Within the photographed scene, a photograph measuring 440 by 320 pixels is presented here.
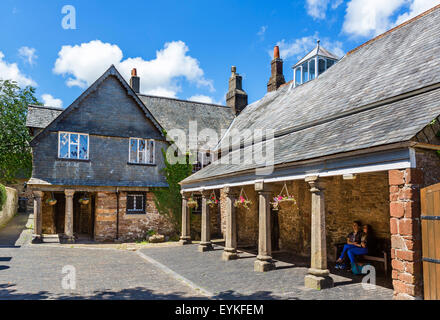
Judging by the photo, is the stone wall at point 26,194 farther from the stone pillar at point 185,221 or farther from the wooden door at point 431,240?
the wooden door at point 431,240

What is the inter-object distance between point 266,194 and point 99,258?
6941 millimetres

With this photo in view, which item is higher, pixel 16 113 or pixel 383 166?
pixel 16 113

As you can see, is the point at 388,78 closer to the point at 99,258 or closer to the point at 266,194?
the point at 266,194

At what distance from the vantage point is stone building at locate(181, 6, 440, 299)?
6.70m

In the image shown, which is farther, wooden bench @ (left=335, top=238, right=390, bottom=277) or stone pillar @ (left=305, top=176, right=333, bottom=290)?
wooden bench @ (left=335, top=238, right=390, bottom=277)

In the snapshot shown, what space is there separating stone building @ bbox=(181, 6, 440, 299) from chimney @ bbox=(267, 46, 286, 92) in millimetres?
4479

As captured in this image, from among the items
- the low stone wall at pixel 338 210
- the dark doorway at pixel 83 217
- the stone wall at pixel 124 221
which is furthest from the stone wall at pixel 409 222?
the dark doorway at pixel 83 217

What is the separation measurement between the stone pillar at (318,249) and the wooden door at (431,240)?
2306mm

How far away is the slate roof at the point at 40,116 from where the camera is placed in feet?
63.8

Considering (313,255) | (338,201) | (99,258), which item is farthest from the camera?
(99,258)

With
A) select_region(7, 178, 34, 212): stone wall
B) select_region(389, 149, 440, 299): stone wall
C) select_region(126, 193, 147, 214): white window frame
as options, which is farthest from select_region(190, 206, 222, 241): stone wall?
select_region(7, 178, 34, 212): stone wall

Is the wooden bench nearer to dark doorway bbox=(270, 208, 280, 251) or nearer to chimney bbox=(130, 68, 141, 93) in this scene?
dark doorway bbox=(270, 208, 280, 251)

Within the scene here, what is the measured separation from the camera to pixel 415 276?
6441 mm
